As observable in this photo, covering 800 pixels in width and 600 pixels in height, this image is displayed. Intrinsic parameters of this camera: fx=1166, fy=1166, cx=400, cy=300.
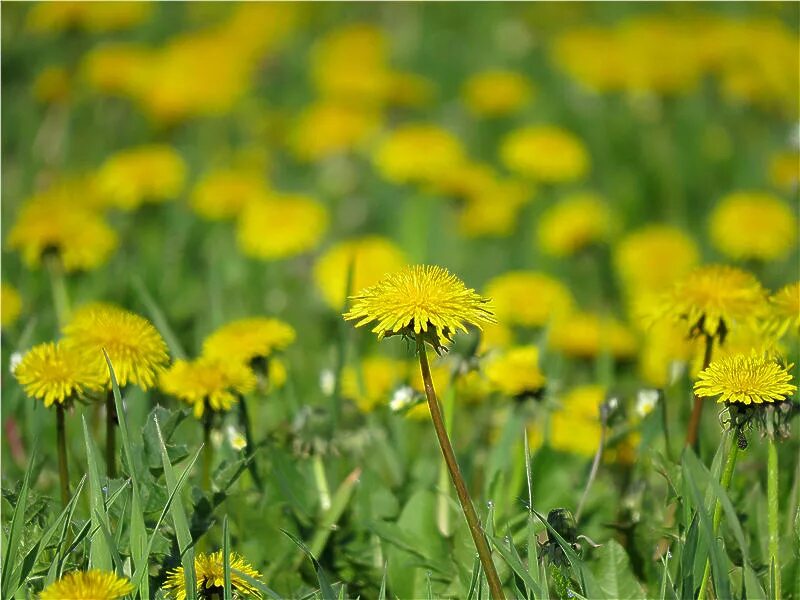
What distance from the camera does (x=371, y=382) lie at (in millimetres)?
2723

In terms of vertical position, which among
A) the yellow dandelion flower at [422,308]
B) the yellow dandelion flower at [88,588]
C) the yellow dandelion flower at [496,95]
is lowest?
the yellow dandelion flower at [88,588]

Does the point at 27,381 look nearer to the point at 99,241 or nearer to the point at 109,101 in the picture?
the point at 99,241

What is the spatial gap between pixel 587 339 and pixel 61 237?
1406 millimetres

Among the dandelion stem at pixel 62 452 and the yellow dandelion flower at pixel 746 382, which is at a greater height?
the yellow dandelion flower at pixel 746 382

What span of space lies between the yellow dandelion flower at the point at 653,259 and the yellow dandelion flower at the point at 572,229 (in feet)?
0.35

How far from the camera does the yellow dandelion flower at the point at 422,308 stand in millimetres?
1515

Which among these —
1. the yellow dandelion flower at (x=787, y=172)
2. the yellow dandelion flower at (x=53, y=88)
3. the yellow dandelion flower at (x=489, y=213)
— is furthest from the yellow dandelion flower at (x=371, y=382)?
the yellow dandelion flower at (x=53, y=88)

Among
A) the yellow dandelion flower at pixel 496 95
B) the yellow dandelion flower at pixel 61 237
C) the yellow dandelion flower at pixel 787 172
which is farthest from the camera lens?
the yellow dandelion flower at pixel 496 95

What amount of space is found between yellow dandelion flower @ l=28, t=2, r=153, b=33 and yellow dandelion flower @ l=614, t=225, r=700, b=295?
234cm

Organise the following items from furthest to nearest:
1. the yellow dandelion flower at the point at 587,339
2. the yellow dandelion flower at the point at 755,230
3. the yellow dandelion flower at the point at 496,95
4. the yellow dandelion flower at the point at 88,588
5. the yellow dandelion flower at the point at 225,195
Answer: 1. the yellow dandelion flower at the point at 496,95
2. the yellow dandelion flower at the point at 225,195
3. the yellow dandelion flower at the point at 755,230
4. the yellow dandelion flower at the point at 587,339
5. the yellow dandelion flower at the point at 88,588

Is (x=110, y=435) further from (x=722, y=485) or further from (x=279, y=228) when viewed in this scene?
(x=279, y=228)

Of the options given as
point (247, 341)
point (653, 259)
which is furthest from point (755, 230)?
point (247, 341)

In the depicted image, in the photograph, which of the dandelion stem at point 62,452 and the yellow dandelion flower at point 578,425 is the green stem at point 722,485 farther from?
the dandelion stem at point 62,452

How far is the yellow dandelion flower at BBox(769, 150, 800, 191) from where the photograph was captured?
12.6 ft
